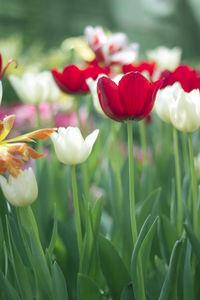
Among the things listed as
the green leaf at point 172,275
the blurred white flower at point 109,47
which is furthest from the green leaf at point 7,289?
the blurred white flower at point 109,47

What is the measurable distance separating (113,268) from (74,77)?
265 mm

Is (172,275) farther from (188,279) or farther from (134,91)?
(134,91)

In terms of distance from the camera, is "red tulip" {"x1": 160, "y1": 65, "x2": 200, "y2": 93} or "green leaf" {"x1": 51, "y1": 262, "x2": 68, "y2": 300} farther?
"red tulip" {"x1": 160, "y1": 65, "x2": 200, "y2": 93}

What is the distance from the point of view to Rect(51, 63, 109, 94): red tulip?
61 centimetres

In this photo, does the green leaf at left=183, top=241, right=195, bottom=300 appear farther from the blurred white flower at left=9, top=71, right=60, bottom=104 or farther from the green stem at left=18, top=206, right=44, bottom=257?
the blurred white flower at left=9, top=71, right=60, bottom=104

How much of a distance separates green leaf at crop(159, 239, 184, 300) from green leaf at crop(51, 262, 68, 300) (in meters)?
0.10

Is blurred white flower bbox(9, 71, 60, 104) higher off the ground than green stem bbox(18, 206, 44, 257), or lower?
higher

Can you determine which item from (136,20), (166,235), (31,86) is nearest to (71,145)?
(166,235)

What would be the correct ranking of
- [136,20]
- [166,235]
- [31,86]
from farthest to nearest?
[136,20], [31,86], [166,235]

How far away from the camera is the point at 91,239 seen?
50cm

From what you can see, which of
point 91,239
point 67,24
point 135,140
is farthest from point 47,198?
Answer: point 67,24

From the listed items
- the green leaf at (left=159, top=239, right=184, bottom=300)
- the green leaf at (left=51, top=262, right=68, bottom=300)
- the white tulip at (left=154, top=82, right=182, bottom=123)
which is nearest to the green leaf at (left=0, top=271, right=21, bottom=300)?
the green leaf at (left=51, top=262, right=68, bottom=300)

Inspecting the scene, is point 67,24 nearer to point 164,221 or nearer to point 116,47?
point 116,47

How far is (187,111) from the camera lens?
0.47 metres
